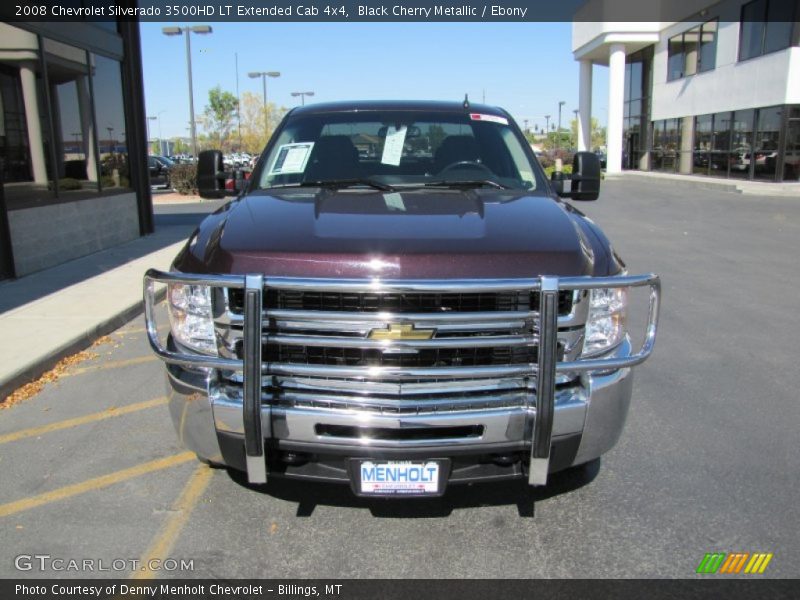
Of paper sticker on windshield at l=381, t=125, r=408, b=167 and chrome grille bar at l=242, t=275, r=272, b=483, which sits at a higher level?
paper sticker on windshield at l=381, t=125, r=408, b=167

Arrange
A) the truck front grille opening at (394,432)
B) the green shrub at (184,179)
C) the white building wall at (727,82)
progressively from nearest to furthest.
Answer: the truck front grille opening at (394,432), the white building wall at (727,82), the green shrub at (184,179)

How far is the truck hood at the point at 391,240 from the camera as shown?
2660mm

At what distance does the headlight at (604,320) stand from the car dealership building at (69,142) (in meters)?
7.70

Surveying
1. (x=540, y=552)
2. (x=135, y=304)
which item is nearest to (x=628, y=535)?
(x=540, y=552)

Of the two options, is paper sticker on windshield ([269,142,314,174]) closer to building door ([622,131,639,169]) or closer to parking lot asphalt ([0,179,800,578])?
parking lot asphalt ([0,179,800,578])

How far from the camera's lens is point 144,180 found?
1295 centimetres

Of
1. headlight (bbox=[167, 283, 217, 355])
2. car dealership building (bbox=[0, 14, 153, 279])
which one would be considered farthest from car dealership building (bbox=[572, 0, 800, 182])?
headlight (bbox=[167, 283, 217, 355])

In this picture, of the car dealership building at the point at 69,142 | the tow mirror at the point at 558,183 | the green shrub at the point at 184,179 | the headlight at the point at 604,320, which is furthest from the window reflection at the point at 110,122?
the green shrub at the point at 184,179

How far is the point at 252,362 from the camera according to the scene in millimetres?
2582

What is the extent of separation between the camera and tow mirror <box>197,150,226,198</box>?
14.7 ft

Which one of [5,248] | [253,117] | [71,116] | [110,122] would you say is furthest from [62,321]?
[253,117]

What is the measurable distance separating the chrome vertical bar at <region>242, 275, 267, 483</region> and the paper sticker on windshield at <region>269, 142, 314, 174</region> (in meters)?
1.69

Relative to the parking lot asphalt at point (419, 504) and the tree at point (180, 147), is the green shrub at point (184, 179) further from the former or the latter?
the tree at point (180, 147)

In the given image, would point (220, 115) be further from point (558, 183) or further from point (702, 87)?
point (558, 183)
